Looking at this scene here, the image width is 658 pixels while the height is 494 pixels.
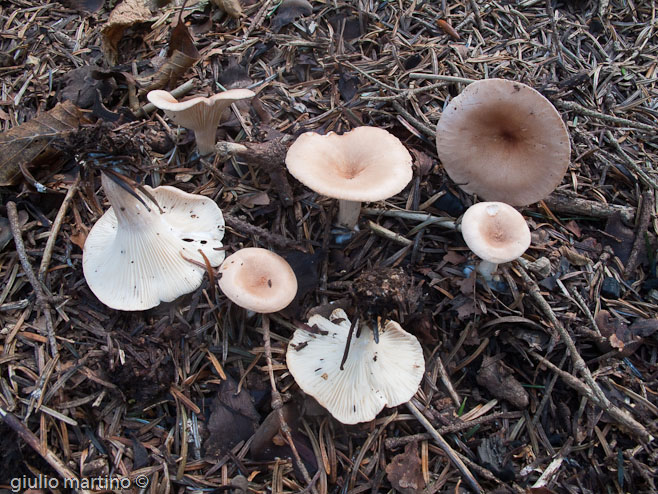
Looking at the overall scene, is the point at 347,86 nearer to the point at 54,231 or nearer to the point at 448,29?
the point at 448,29

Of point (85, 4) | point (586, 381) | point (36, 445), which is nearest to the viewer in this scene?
point (36, 445)

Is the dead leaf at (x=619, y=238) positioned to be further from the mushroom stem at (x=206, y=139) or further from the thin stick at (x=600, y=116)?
the mushroom stem at (x=206, y=139)

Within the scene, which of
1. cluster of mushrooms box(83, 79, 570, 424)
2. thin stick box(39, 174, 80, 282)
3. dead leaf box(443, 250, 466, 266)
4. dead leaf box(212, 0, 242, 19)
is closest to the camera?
cluster of mushrooms box(83, 79, 570, 424)

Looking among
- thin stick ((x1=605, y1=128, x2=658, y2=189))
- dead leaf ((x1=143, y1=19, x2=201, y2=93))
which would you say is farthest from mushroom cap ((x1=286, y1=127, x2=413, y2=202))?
thin stick ((x1=605, y1=128, x2=658, y2=189))

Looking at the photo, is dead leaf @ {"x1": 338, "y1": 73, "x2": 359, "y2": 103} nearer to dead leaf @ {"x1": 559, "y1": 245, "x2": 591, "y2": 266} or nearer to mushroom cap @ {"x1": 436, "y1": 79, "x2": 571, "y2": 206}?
mushroom cap @ {"x1": 436, "y1": 79, "x2": 571, "y2": 206}

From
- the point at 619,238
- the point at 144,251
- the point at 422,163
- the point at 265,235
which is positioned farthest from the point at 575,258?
the point at 144,251

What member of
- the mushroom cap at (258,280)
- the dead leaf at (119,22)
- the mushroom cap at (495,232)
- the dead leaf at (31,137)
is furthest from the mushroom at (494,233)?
the dead leaf at (119,22)

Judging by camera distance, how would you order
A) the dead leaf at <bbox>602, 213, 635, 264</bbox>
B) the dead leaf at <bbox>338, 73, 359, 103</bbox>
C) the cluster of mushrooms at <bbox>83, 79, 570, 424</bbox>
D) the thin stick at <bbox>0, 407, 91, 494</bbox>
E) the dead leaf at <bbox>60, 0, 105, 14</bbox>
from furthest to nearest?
the dead leaf at <bbox>60, 0, 105, 14</bbox>, the dead leaf at <bbox>338, 73, 359, 103</bbox>, the dead leaf at <bbox>602, 213, 635, 264</bbox>, the cluster of mushrooms at <bbox>83, 79, 570, 424</bbox>, the thin stick at <bbox>0, 407, 91, 494</bbox>

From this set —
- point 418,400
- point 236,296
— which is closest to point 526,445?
point 418,400
